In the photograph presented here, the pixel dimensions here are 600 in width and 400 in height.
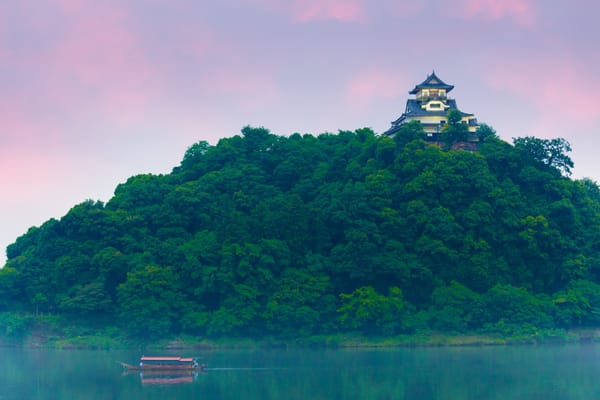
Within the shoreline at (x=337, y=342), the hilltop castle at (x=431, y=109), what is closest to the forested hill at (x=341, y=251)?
the shoreline at (x=337, y=342)

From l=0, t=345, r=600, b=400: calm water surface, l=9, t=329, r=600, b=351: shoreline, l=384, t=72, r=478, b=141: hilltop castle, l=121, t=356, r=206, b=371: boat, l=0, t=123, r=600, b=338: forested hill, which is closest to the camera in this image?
l=0, t=345, r=600, b=400: calm water surface

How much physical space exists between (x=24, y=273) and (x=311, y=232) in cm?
1787

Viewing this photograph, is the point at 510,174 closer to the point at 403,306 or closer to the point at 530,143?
the point at 530,143

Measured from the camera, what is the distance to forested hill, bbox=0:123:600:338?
4903cm

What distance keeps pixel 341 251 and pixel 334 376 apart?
1692 centimetres


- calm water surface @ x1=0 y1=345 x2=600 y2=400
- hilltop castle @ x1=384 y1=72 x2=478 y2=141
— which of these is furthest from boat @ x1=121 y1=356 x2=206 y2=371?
hilltop castle @ x1=384 y1=72 x2=478 y2=141

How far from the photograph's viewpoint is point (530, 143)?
189ft

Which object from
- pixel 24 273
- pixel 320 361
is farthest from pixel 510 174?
pixel 24 273

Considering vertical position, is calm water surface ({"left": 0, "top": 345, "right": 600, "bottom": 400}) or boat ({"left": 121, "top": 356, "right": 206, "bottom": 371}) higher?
boat ({"left": 121, "top": 356, "right": 206, "bottom": 371})

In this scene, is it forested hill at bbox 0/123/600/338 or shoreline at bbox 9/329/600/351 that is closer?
shoreline at bbox 9/329/600/351

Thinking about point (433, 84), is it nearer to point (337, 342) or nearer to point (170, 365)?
point (337, 342)

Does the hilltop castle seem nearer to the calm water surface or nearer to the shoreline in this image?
the shoreline

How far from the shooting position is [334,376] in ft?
114

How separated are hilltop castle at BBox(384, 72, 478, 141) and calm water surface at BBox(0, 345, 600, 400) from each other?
2210 cm
